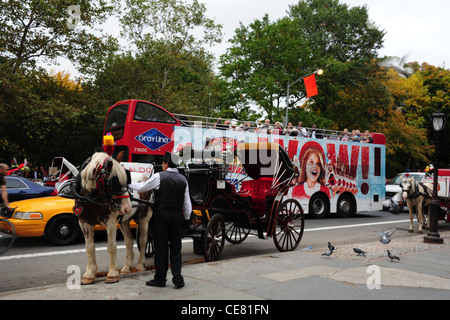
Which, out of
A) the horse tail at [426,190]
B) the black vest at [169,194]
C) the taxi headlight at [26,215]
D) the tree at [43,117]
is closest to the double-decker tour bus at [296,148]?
the taxi headlight at [26,215]

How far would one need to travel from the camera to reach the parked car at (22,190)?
11703 mm

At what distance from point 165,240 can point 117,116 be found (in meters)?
8.22

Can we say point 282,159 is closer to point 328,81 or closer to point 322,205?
point 322,205

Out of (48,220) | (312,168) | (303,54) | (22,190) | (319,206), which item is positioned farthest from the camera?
(303,54)

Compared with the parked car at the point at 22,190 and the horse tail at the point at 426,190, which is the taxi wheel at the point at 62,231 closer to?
the parked car at the point at 22,190

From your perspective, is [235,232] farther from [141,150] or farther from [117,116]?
[117,116]

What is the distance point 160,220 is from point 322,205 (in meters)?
12.5

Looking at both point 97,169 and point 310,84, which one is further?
point 310,84

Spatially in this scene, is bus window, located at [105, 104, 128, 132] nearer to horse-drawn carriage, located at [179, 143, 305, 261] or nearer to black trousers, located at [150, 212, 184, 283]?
horse-drawn carriage, located at [179, 143, 305, 261]

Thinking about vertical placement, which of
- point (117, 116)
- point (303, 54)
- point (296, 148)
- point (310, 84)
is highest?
point (303, 54)

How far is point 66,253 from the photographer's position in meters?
8.89

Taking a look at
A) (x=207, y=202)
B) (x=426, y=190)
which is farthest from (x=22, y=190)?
(x=426, y=190)

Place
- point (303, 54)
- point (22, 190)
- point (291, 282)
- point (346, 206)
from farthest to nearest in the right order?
point (303, 54) < point (346, 206) < point (22, 190) < point (291, 282)
